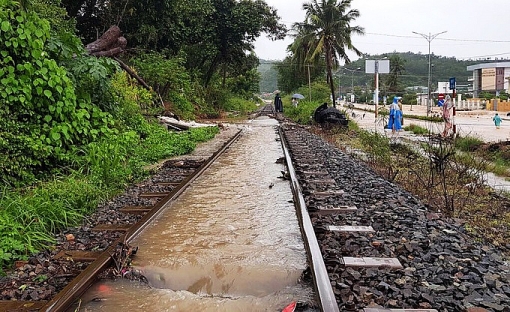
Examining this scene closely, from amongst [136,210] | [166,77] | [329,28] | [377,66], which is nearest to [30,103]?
[136,210]

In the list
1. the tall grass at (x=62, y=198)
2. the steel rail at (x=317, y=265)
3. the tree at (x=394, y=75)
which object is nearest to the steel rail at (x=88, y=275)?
the tall grass at (x=62, y=198)

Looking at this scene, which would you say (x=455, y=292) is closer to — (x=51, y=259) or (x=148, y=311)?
(x=148, y=311)

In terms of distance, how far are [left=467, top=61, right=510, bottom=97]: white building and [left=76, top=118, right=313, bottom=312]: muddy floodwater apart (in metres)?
74.8

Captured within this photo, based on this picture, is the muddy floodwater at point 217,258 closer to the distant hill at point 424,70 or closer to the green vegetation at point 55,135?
the green vegetation at point 55,135

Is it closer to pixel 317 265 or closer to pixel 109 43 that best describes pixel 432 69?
pixel 109 43

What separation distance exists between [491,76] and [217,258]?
81176 mm

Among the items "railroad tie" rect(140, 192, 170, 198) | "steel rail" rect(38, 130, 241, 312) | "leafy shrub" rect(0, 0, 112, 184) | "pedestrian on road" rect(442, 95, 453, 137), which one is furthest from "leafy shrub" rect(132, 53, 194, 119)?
"steel rail" rect(38, 130, 241, 312)

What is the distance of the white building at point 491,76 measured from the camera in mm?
70000

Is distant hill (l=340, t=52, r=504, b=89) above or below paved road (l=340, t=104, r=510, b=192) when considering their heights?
above

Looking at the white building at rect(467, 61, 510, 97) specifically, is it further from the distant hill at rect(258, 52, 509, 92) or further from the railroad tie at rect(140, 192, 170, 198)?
the railroad tie at rect(140, 192, 170, 198)

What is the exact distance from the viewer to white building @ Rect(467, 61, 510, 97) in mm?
70000

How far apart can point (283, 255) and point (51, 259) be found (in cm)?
204

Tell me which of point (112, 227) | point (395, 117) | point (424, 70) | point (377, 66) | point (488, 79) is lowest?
point (112, 227)

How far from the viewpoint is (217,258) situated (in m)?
3.99
